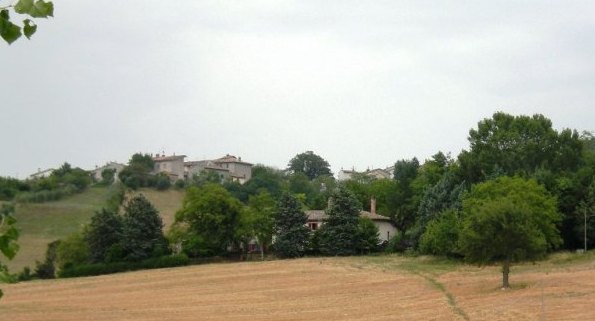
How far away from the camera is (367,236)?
277 feet

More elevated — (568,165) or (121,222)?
(568,165)

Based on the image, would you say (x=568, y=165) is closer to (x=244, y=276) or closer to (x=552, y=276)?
(x=552, y=276)

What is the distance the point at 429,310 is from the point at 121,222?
54.8m

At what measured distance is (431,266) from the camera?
66250mm

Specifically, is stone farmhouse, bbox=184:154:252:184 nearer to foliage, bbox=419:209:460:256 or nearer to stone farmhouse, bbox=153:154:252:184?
stone farmhouse, bbox=153:154:252:184

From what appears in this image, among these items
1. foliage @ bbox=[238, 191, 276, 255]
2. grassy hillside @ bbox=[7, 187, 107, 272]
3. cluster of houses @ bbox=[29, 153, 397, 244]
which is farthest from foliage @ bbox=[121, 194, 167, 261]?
cluster of houses @ bbox=[29, 153, 397, 244]

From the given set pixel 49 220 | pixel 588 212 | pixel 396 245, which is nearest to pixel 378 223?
pixel 396 245

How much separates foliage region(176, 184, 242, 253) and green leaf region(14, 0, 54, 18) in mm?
81775

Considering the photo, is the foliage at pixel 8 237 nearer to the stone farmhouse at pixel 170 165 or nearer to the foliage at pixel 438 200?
the foliage at pixel 438 200

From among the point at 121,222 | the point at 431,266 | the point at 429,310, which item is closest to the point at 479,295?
the point at 429,310

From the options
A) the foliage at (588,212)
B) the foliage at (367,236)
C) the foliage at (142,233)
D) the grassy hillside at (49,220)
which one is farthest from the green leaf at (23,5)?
the grassy hillside at (49,220)

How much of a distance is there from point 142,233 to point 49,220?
1338 inches

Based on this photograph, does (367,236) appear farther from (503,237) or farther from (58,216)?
(58,216)

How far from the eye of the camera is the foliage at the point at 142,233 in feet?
268
